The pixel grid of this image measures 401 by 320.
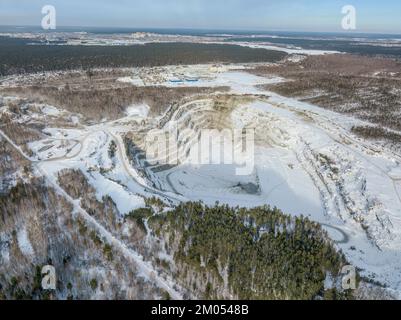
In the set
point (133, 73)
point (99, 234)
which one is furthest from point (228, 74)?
point (99, 234)

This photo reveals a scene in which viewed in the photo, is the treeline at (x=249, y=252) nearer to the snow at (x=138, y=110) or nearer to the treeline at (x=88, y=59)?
the snow at (x=138, y=110)

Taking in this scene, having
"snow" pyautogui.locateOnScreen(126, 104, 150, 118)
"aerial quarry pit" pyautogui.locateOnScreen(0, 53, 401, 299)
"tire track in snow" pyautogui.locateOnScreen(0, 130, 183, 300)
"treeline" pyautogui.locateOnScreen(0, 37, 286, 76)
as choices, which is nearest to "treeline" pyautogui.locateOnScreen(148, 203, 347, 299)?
"tire track in snow" pyautogui.locateOnScreen(0, 130, 183, 300)

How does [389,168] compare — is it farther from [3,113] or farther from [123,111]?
[3,113]

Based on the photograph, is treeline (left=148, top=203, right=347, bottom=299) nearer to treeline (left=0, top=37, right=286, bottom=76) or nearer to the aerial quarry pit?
the aerial quarry pit

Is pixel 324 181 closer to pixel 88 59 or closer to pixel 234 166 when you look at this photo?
pixel 234 166

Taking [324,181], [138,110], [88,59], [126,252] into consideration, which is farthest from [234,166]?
[88,59]

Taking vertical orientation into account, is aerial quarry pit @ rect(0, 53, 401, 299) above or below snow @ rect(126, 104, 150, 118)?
below

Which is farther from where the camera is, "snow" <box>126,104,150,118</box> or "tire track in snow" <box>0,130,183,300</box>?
"snow" <box>126,104,150,118</box>
